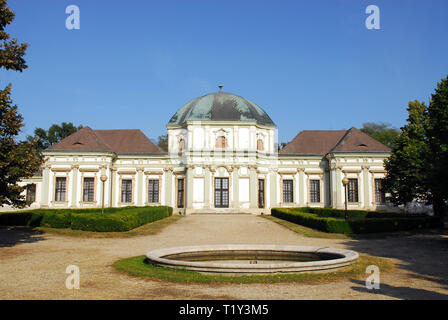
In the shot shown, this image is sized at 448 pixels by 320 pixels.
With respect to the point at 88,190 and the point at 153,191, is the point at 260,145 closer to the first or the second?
the point at 153,191

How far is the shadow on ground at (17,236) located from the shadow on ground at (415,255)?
1533 centimetres

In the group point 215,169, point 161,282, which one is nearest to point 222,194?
point 215,169

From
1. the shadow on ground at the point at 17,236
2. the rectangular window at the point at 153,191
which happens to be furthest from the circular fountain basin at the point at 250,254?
the rectangular window at the point at 153,191

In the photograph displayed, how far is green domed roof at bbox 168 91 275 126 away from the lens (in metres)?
40.7

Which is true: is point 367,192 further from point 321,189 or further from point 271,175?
point 271,175

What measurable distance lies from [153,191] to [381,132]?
4570 cm

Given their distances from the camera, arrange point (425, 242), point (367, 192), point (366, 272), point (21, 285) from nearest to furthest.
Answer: point (21, 285) < point (366, 272) < point (425, 242) < point (367, 192)

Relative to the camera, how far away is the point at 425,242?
17.5 metres

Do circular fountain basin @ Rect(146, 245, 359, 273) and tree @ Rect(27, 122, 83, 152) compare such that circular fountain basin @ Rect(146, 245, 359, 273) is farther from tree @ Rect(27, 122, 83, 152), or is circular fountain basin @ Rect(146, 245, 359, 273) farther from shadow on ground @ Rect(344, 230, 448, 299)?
tree @ Rect(27, 122, 83, 152)

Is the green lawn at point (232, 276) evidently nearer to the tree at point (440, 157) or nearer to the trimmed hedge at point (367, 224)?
the tree at point (440, 157)

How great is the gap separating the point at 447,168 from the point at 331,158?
82.7 feet

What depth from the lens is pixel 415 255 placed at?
45.2 feet

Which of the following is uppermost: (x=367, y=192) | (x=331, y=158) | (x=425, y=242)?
(x=331, y=158)
